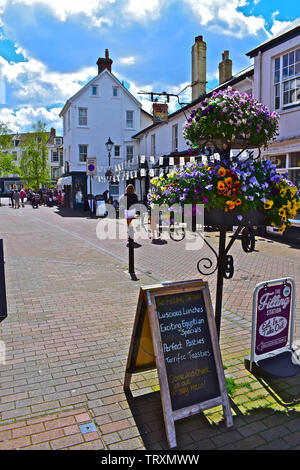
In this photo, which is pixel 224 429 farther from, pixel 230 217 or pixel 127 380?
pixel 230 217

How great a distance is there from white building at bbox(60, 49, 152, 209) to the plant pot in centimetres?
2876

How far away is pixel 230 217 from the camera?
3.45 metres

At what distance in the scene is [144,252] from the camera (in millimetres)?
11164

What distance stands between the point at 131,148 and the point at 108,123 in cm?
291

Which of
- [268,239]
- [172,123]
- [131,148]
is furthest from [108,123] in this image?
[268,239]

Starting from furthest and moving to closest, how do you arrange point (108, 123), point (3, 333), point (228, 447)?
point (108, 123) < point (3, 333) < point (228, 447)

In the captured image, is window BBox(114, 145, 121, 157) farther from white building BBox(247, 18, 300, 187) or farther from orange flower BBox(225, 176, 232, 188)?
orange flower BBox(225, 176, 232, 188)

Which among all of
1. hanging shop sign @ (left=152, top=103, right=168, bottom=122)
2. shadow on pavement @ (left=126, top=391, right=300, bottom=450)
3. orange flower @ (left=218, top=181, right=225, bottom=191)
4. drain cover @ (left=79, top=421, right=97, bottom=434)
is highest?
hanging shop sign @ (left=152, top=103, right=168, bottom=122)

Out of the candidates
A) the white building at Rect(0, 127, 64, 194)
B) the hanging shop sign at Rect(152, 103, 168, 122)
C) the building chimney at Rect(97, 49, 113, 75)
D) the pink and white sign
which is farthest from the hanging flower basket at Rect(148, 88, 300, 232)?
the white building at Rect(0, 127, 64, 194)

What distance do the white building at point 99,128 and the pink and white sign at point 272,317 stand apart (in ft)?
93.6

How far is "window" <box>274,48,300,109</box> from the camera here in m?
12.9

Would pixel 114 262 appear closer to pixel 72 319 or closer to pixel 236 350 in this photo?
pixel 72 319

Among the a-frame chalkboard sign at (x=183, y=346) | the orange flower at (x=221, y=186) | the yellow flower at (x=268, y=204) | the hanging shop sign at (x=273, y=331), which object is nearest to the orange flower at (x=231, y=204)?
the orange flower at (x=221, y=186)

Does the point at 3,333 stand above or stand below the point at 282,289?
below
